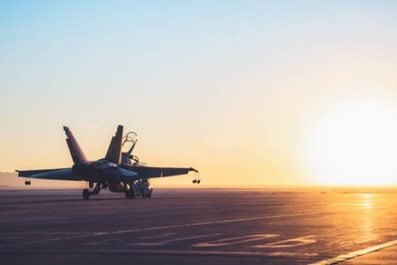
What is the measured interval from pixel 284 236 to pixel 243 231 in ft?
7.94

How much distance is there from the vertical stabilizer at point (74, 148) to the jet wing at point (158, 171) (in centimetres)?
809

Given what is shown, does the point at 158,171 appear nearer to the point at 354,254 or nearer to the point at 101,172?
the point at 101,172

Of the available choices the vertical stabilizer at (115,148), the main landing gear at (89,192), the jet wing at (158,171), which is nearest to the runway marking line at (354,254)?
the vertical stabilizer at (115,148)

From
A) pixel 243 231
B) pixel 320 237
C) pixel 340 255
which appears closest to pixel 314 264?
pixel 340 255

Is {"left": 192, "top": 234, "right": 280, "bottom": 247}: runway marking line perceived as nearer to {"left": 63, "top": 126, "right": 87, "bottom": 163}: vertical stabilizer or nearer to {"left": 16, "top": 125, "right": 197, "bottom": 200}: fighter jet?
{"left": 16, "top": 125, "right": 197, "bottom": 200}: fighter jet

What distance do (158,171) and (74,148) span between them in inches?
484

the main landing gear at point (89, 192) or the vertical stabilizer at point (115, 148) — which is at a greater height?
the vertical stabilizer at point (115, 148)

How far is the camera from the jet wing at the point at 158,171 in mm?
73812

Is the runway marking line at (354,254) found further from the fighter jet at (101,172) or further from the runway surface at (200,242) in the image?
the fighter jet at (101,172)

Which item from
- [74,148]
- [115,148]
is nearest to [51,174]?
[74,148]

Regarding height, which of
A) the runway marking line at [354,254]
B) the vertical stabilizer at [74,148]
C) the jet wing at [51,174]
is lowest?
the runway marking line at [354,254]

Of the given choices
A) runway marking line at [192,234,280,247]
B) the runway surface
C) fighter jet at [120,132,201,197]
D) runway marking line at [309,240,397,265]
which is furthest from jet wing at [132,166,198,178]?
runway marking line at [309,240,397,265]

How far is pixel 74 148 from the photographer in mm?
66000

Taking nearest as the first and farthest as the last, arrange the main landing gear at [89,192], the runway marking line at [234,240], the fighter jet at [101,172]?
the runway marking line at [234,240]
the fighter jet at [101,172]
the main landing gear at [89,192]
